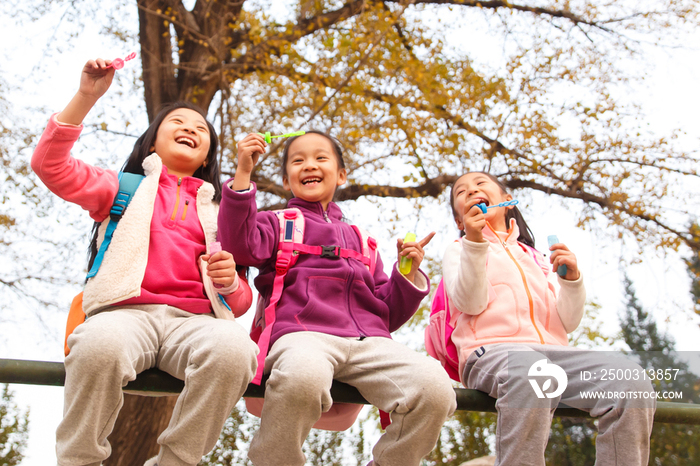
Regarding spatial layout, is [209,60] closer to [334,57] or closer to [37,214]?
[334,57]

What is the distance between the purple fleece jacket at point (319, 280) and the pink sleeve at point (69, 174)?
49 cm

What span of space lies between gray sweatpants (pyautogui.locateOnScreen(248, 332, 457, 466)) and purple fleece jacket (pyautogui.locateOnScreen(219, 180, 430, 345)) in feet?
0.40

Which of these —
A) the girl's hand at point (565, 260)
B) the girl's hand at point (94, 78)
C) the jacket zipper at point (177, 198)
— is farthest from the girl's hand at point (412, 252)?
the girl's hand at point (94, 78)

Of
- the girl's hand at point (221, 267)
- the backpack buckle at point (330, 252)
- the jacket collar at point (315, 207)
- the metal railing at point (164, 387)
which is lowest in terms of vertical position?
the metal railing at point (164, 387)

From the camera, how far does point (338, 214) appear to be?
2.56m

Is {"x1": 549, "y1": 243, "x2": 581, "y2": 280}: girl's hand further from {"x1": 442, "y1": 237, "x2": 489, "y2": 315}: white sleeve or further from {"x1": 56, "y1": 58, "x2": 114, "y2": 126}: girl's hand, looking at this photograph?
{"x1": 56, "y1": 58, "x2": 114, "y2": 126}: girl's hand

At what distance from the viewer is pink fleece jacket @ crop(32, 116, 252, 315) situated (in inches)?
74.7

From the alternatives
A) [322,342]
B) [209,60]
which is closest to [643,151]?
[209,60]

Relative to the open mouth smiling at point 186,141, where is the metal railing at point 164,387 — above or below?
A: below

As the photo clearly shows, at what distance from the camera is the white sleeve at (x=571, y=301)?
2.26 m

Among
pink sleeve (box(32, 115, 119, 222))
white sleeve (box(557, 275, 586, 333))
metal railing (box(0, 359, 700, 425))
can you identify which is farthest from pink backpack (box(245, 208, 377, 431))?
white sleeve (box(557, 275, 586, 333))

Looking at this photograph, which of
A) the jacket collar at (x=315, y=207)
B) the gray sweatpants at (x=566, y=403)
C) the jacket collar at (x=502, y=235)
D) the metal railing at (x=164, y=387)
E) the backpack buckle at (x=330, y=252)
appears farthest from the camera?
the jacket collar at (x=502, y=235)

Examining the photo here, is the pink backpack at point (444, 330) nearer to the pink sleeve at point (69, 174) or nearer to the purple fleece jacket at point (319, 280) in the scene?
the purple fleece jacket at point (319, 280)

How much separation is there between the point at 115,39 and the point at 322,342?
4.89 m
